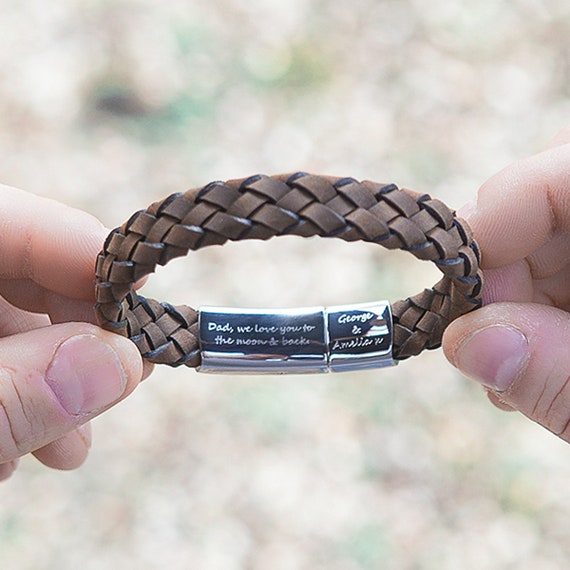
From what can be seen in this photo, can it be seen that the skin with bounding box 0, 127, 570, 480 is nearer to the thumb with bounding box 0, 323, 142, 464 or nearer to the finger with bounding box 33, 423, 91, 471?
the thumb with bounding box 0, 323, 142, 464

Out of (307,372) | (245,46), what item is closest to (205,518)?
(307,372)

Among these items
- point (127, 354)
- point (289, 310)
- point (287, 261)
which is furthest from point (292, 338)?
point (287, 261)

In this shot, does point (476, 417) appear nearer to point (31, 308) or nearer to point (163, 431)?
point (163, 431)

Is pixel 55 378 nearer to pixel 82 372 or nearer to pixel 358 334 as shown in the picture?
pixel 82 372

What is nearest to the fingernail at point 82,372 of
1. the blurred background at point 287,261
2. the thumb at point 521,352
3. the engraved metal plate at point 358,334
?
the engraved metal plate at point 358,334

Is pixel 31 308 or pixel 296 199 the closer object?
pixel 296 199

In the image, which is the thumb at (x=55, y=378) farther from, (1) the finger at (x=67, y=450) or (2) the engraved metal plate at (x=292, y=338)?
(1) the finger at (x=67, y=450)
